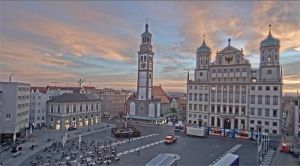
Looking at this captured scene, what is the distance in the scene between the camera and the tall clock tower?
7938cm

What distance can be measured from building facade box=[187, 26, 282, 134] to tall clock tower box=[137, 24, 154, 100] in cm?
1396

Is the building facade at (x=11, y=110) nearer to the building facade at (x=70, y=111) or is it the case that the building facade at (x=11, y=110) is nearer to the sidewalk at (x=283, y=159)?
the building facade at (x=70, y=111)

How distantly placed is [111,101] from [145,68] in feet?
120

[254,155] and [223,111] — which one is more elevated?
[223,111]

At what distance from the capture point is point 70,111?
67.4m

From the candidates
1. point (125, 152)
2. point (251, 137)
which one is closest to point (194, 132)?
point (251, 137)

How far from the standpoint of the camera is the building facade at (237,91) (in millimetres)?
58469

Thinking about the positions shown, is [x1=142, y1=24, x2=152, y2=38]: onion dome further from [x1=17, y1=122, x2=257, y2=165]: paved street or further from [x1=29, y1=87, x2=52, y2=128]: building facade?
[x1=17, y1=122, x2=257, y2=165]: paved street

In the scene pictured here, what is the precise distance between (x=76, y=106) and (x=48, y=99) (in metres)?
8.09

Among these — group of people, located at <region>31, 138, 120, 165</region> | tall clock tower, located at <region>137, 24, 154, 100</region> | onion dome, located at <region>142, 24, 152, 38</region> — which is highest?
onion dome, located at <region>142, 24, 152, 38</region>

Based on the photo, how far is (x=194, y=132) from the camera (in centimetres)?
5809

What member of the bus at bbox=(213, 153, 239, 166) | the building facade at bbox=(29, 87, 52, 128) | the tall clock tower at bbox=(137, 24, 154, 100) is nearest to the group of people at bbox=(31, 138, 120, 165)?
the bus at bbox=(213, 153, 239, 166)

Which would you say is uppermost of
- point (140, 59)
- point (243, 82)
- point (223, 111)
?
point (140, 59)

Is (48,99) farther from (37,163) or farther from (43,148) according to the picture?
(37,163)
